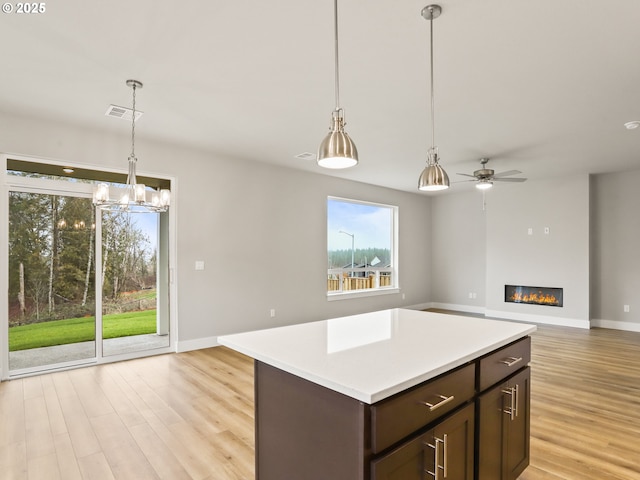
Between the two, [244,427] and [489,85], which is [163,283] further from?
[489,85]

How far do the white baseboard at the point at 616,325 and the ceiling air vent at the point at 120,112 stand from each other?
7998mm

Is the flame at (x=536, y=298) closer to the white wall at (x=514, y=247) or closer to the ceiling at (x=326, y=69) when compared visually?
the white wall at (x=514, y=247)

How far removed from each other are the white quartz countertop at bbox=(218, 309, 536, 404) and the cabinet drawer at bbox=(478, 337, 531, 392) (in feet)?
0.21

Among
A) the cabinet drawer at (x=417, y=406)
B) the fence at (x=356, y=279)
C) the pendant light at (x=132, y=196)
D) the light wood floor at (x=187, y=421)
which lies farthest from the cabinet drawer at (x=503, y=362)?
the fence at (x=356, y=279)

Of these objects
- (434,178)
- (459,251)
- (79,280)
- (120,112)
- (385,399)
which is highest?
(120,112)

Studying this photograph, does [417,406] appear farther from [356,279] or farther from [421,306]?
[421,306]

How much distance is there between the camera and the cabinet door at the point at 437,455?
122 centimetres

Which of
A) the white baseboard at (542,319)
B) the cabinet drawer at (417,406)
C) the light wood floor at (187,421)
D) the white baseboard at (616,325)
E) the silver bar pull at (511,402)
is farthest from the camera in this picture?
the white baseboard at (542,319)

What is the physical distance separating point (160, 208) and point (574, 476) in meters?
3.70

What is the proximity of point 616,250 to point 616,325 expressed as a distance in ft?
4.37

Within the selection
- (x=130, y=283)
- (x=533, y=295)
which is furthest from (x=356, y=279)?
(x=130, y=283)

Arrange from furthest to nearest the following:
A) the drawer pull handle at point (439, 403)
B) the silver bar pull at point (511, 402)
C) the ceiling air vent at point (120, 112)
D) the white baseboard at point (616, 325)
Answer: the white baseboard at point (616, 325)
the ceiling air vent at point (120, 112)
the silver bar pull at point (511, 402)
the drawer pull handle at point (439, 403)

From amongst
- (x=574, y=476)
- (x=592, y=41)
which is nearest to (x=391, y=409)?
(x=574, y=476)

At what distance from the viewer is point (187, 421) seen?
2846mm
